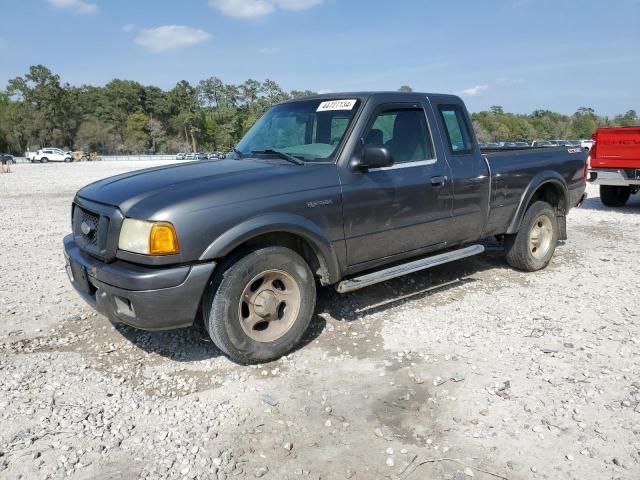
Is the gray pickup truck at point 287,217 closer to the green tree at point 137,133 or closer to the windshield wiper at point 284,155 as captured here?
the windshield wiper at point 284,155

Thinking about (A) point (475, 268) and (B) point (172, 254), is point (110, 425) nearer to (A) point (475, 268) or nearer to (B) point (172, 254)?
(B) point (172, 254)

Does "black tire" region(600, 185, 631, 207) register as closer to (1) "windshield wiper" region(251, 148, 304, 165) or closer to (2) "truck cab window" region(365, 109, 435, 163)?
(2) "truck cab window" region(365, 109, 435, 163)

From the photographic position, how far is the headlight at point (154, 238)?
10.3 feet

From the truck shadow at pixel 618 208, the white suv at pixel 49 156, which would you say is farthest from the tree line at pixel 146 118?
the truck shadow at pixel 618 208

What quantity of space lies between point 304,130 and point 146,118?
9965 cm

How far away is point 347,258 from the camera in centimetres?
404

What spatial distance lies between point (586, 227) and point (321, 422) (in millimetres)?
7596

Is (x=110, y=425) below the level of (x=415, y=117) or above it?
below

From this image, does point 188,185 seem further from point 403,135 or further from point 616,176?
point 616,176

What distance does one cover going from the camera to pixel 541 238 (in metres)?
6.02

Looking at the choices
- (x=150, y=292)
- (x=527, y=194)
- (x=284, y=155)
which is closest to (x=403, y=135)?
(x=284, y=155)

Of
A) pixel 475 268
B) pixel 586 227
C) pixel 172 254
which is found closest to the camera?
pixel 172 254

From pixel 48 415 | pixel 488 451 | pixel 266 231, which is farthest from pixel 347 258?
pixel 48 415

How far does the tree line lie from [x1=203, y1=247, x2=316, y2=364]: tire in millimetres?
59611
